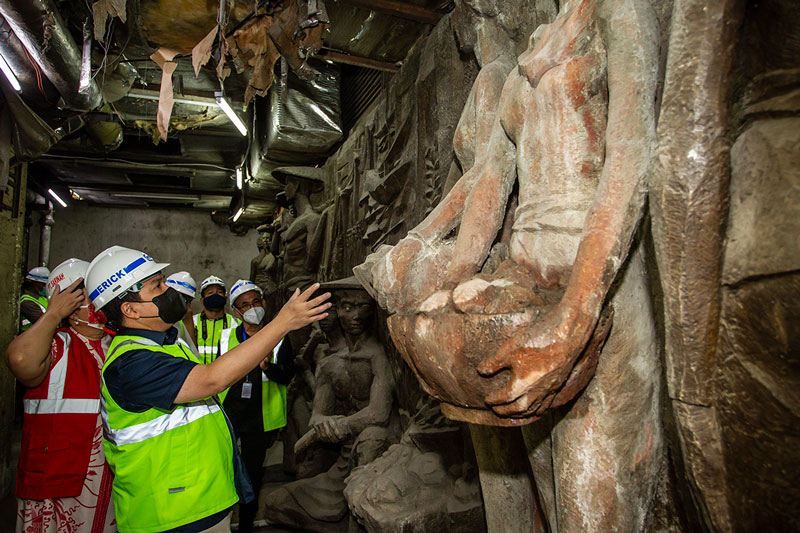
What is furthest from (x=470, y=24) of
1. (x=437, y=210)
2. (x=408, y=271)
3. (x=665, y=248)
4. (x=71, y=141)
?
(x=71, y=141)

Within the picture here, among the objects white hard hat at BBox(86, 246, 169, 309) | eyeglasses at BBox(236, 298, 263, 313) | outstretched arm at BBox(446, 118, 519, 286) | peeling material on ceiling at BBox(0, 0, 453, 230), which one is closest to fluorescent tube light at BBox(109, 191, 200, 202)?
peeling material on ceiling at BBox(0, 0, 453, 230)

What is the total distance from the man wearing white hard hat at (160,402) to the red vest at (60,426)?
926mm

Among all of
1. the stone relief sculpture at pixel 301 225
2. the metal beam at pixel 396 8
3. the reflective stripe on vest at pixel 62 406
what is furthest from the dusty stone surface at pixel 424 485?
the stone relief sculpture at pixel 301 225

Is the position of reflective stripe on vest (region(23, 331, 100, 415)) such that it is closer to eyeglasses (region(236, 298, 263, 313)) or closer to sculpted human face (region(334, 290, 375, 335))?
eyeglasses (region(236, 298, 263, 313))

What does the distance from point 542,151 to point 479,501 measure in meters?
2.17

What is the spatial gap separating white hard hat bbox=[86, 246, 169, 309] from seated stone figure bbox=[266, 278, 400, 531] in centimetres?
170

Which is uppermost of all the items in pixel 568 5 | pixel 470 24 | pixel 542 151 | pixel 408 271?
pixel 470 24

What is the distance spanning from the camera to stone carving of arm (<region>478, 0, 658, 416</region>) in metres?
1.16

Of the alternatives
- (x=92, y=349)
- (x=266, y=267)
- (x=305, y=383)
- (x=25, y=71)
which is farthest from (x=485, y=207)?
(x=266, y=267)

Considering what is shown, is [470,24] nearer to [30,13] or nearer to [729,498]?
[729,498]

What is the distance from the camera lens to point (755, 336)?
1.05m

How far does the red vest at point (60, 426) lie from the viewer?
2.78 meters

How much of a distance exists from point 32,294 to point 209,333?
282cm

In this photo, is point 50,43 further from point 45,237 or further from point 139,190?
point 45,237
